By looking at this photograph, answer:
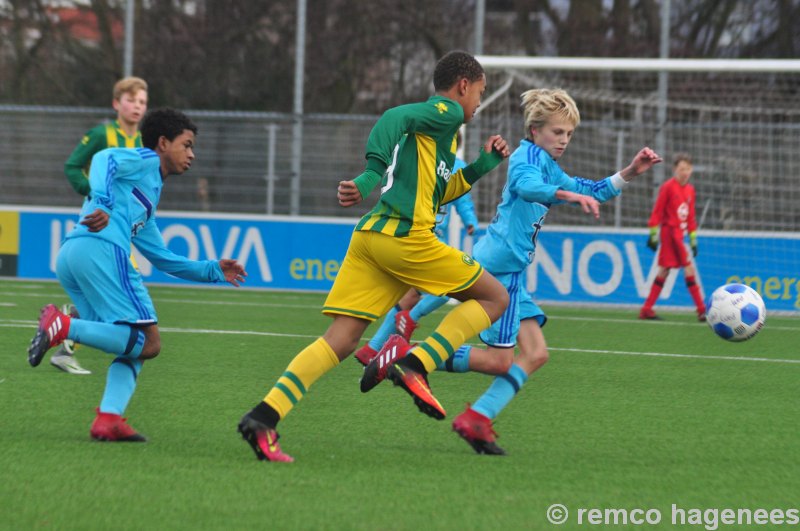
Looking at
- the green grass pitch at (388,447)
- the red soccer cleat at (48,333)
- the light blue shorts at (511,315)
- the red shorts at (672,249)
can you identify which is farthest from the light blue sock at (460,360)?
the red shorts at (672,249)

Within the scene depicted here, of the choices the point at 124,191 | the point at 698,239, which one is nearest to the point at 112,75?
the point at 698,239

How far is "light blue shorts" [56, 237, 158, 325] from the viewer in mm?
5680

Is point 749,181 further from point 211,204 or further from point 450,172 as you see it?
point 450,172

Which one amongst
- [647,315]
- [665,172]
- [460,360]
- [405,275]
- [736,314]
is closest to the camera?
[405,275]

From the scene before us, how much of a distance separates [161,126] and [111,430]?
1374 millimetres

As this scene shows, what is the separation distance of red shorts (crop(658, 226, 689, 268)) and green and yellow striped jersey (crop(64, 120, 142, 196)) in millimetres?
6137

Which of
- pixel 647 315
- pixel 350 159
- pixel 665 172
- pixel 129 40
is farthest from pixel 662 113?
pixel 129 40

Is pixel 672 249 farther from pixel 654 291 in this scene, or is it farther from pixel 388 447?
pixel 388 447

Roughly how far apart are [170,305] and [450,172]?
8.47 m

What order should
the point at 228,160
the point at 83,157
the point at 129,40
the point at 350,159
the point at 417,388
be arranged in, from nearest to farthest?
1. the point at 417,388
2. the point at 83,157
3. the point at 350,159
4. the point at 228,160
5. the point at 129,40

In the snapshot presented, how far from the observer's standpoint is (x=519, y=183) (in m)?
5.84

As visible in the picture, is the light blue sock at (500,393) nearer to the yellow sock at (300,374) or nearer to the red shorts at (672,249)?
the yellow sock at (300,374)

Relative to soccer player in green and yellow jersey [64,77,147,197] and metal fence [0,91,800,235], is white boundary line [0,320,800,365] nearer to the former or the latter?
soccer player in green and yellow jersey [64,77,147,197]

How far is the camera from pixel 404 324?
30.0 feet
